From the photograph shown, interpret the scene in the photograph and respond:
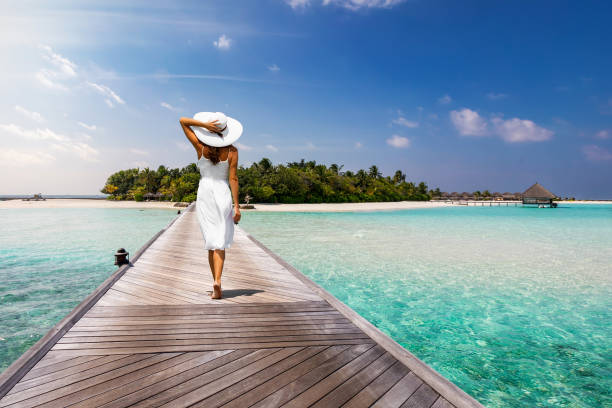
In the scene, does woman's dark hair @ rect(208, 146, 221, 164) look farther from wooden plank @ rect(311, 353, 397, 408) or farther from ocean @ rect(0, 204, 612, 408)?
ocean @ rect(0, 204, 612, 408)

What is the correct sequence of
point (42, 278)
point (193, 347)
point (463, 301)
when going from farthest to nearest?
point (42, 278) < point (463, 301) < point (193, 347)

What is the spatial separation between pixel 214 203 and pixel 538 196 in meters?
79.9

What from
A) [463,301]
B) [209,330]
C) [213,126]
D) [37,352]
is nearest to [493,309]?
[463,301]

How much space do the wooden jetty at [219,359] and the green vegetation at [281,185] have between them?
45.5m

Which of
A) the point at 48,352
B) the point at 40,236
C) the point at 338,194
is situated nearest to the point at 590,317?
the point at 48,352

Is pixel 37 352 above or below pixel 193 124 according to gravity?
below

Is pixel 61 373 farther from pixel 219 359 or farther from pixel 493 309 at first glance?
pixel 493 309

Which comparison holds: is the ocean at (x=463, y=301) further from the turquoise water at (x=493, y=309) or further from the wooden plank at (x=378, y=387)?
the wooden plank at (x=378, y=387)

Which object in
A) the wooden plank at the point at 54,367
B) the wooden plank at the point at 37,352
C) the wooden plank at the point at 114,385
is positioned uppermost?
the wooden plank at the point at 37,352

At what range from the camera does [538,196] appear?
65.8 m

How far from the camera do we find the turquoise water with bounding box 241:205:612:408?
4.03 metres

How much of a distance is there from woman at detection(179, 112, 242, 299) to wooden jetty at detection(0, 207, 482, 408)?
0.98 metres

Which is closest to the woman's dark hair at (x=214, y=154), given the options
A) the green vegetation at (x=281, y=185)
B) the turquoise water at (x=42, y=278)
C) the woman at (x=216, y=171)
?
the woman at (x=216, y=171)

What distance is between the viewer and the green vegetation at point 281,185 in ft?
170
